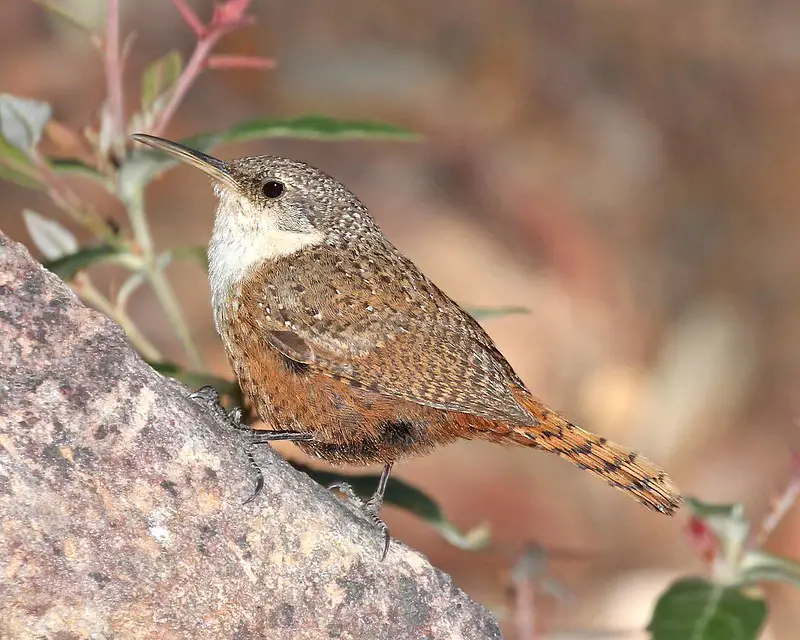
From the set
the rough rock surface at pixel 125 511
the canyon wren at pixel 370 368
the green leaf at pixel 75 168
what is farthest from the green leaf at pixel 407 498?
the green leaf at pixel 75 168

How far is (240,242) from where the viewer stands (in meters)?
3.13

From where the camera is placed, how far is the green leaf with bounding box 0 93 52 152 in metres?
2.85

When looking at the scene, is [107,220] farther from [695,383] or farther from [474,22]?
[474,22]

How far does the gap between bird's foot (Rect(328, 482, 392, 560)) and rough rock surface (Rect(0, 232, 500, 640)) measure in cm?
18

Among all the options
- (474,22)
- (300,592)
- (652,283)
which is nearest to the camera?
(300,592)

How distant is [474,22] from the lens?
8328 mm

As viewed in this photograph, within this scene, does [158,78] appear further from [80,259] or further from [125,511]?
[125,511]

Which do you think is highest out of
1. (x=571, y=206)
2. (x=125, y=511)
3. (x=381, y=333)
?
(x=571, y=206)

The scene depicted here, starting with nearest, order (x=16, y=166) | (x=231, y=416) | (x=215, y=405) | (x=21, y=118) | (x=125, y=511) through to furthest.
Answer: (x=125, y=511) < (x=215, y=405) < (x=231, y=416) < (x=21, y=118) < (x=16, y=166)

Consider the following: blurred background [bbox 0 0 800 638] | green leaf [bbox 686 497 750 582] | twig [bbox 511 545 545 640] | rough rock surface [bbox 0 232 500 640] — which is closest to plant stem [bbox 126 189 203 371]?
rough rock surface [bbox 0 232 500 640]

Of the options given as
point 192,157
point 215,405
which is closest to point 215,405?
point 215,405

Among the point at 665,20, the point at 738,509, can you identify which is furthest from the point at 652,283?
the point at 738,509

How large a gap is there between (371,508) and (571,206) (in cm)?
497

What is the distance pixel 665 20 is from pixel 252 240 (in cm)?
642
